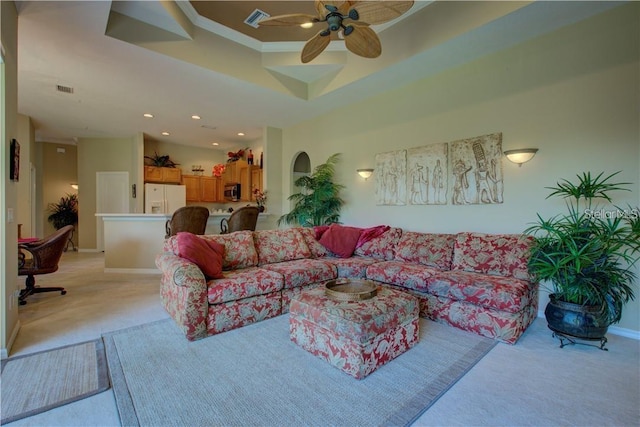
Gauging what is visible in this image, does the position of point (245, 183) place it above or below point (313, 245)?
above

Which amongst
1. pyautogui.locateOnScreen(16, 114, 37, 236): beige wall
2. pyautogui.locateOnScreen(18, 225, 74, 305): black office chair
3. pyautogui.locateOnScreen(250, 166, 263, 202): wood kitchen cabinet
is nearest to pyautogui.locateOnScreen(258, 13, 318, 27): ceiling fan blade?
pyautogui.locateOnScreen(18, 225, 74, 305): black office chair

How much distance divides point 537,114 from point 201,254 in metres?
3.84

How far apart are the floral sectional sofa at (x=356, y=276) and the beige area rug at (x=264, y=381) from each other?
0.21m

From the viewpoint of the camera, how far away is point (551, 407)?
1.71m

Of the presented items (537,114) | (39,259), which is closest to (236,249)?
(39,259)

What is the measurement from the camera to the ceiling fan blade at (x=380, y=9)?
88.3 inches

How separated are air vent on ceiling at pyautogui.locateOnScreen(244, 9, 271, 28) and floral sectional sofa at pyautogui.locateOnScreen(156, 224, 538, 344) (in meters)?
2.79

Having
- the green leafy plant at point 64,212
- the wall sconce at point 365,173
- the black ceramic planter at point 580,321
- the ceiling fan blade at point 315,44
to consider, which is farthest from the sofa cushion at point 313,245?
the green leafy plant at point 64,212

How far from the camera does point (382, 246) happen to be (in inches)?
159

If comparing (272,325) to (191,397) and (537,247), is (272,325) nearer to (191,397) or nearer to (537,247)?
(191,397)

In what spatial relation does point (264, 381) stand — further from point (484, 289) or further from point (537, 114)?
point (537, 114)

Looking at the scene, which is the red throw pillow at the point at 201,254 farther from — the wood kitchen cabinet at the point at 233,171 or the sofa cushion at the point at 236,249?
the wood kitchen cabinet at the point at 233,171

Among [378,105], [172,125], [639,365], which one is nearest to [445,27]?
[378,105]

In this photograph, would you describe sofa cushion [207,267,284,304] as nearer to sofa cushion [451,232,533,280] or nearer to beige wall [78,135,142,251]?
sofa cushion [451,232,533,280]
